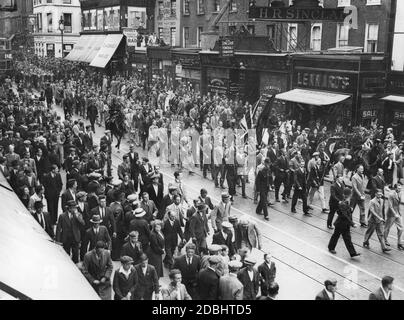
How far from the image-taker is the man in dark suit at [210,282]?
775 centimetres

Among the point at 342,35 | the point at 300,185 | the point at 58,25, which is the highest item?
the point at 58,25

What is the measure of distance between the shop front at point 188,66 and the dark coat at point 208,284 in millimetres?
27598

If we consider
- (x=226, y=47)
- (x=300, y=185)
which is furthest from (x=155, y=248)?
(x=226, y=47)

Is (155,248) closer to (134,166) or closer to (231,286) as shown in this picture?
(231,286)

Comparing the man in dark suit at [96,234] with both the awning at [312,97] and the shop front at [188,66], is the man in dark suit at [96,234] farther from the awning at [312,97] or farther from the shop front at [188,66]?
the shop front at [188,66]

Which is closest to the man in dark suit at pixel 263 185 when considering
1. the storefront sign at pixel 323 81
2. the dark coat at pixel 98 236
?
the dark coat at pixel 98 236

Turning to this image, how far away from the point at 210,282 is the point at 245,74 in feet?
80.0

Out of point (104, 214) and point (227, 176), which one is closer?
point (104, 214)

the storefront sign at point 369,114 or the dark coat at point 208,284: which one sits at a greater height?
the storefront sign at point 369,114

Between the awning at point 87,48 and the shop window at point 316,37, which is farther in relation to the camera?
the awning at point 87,48

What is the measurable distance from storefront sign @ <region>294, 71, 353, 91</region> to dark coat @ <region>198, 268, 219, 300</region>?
1760cm

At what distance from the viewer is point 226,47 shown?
30.1 m

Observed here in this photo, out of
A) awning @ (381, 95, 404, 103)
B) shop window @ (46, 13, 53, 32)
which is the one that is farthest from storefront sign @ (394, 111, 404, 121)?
shop window @ (46, 13, 53, 32)

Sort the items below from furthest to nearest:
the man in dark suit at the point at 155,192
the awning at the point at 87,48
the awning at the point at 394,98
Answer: the awning at the point at 87,48 → the awning at the point at 394,98 → the man in dark suit at the point at 155,192
